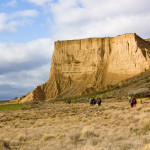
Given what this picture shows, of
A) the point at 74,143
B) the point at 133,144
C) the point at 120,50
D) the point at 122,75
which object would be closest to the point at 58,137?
the point at 74,143

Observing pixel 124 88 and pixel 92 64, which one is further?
pixel 92 64

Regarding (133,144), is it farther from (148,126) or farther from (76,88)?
(76,88)

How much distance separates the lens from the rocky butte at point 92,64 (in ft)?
191

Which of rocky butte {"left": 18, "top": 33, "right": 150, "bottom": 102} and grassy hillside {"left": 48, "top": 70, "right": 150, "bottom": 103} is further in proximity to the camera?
rocky butte {"left": 18, "top": 33, "right": 150, "bottom": 102}

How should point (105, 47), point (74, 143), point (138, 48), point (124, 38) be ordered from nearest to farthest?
point (74, 143) < point (138, 48) < point (124, 38) < point (105, 47)

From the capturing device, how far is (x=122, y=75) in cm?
5878

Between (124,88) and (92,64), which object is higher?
(92,64)

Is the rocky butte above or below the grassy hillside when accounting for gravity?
above

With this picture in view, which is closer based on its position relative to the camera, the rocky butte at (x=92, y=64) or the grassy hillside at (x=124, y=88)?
the grassy hillside at (x=124, y=88)

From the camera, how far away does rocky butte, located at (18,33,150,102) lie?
58.3 m

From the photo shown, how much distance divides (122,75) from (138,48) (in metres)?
8.68

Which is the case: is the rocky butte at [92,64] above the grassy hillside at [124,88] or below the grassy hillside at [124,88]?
above

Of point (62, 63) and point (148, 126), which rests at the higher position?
point (62, 63)

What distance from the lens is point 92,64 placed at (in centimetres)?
6725
